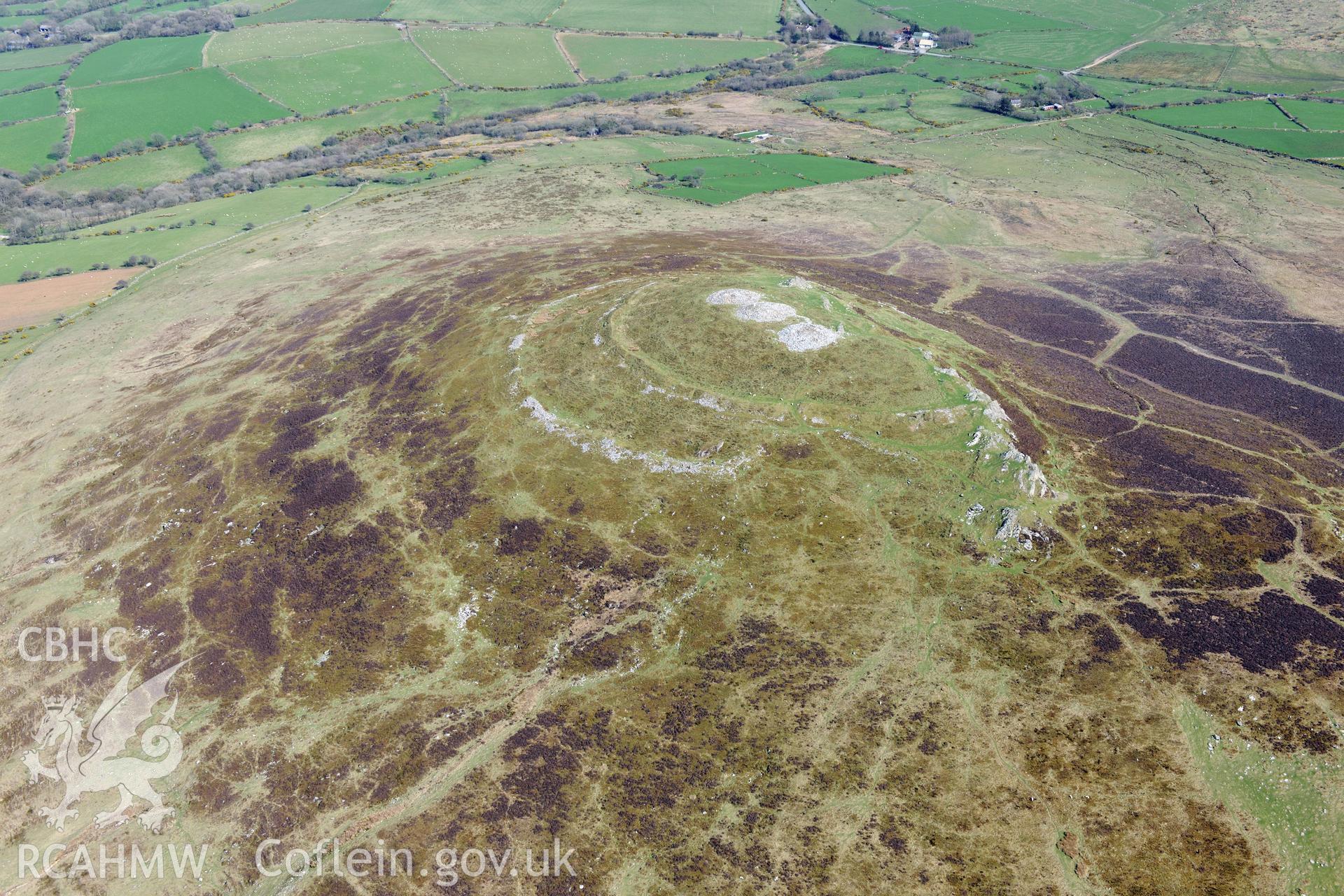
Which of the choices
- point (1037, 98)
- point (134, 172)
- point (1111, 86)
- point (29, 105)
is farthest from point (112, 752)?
point (1111, 86)

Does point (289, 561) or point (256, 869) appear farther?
point (289, 561)

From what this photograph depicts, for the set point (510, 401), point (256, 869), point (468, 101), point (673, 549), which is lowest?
point (256, 869)

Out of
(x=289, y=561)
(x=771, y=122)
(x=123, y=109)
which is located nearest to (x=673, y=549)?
(x=289, y=561)

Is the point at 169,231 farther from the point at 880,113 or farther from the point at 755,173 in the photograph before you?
the point at 880,113

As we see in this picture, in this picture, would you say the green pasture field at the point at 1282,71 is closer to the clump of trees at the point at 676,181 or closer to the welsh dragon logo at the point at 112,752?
the clump of trees at the point at 676,181

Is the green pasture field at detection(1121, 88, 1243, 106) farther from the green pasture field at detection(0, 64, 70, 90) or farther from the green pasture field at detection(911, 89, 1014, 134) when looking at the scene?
the green pasture field at detection(0, 64, 70, 90)

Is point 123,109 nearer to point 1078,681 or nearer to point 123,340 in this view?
point 123,340

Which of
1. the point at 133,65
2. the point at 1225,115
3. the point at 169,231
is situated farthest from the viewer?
the point at 133,65

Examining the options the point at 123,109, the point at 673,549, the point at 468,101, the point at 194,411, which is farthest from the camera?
the point at 468,101
